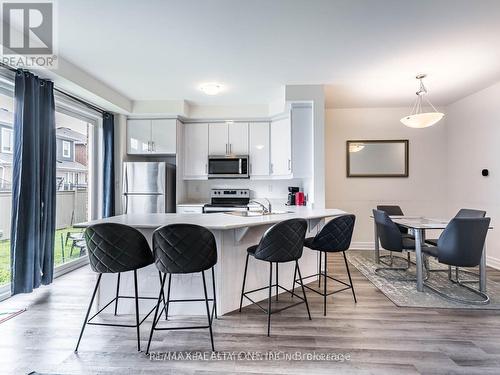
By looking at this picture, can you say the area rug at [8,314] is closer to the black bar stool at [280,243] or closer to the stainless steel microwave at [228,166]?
the black bar stool at [280,243]

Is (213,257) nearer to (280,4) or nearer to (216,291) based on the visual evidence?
(216,291)

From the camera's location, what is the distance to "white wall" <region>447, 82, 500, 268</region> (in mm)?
3904

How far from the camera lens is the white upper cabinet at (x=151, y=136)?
15.1ft

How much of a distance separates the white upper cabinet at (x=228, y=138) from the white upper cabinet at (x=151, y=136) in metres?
0.66

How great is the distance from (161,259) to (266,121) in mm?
3413

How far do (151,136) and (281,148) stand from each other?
7.31 feet

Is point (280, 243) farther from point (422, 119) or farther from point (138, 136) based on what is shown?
point (138, 136)

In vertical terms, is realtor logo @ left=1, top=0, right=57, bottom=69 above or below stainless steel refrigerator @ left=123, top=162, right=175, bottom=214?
above

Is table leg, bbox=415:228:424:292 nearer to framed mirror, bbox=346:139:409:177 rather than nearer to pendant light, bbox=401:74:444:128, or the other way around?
pendant light, bbox=401:74:444:128

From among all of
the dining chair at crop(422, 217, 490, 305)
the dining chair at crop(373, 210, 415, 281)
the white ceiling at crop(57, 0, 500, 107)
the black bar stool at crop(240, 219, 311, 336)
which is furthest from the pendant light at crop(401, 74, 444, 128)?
the black bar stool at crop(240, 219, 311, 336)

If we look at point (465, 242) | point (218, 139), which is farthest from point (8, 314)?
point (465, 242)

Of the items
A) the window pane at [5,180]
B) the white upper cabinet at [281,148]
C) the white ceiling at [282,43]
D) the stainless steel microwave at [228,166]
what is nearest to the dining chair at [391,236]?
the white upper cabinet at [281,148]

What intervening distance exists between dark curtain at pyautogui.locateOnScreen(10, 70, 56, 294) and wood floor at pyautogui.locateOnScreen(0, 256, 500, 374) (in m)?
0.38

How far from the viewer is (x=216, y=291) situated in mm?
2414
